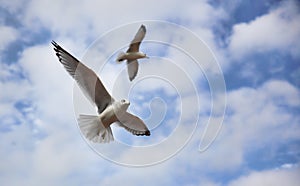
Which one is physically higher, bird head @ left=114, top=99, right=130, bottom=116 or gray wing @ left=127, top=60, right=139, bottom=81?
gray wing @ left=127, top=60, right=139, bottom=81

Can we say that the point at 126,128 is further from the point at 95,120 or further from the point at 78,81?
the point at 78,81

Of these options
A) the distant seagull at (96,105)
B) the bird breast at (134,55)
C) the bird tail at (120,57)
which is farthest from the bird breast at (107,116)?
the bird breast at (134,55)

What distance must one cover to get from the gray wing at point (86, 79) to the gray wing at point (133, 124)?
0.56ft

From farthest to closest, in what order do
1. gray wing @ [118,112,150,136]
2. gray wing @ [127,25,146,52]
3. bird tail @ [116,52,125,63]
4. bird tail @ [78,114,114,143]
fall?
gray wing @ [127,25,146,52], bird tail @ [116,52,125,63], gray wing @ [118,112,150,136], bird tail @ [78,114,114,143]

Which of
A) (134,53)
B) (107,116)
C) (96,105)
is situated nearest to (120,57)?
(134,53)

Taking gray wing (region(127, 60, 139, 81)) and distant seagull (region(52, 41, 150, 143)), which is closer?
distant seagull (region(52, 41, 150, 143))

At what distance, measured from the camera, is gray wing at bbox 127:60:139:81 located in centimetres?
435

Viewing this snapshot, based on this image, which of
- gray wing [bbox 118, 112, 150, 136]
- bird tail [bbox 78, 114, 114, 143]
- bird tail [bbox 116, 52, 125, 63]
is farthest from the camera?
bird tail [bbox 116, 52, 125, 63]

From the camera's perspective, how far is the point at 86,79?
3215mm

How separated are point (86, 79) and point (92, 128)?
390mm

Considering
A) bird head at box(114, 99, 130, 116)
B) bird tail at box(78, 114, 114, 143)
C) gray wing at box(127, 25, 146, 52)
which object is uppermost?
gray wing at box(127, 25, 146, 52)

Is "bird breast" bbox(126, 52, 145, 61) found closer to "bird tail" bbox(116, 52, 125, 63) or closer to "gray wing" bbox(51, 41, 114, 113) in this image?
"bird tail" bbox(116, 52, 125, 63)

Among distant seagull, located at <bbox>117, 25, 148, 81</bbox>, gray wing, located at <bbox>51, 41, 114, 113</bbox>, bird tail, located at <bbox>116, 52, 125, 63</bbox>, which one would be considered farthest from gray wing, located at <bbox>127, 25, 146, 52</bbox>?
gray wing, located at <bbox>51, 41, 114, 113</bbox>

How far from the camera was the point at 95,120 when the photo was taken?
3.13 metres
